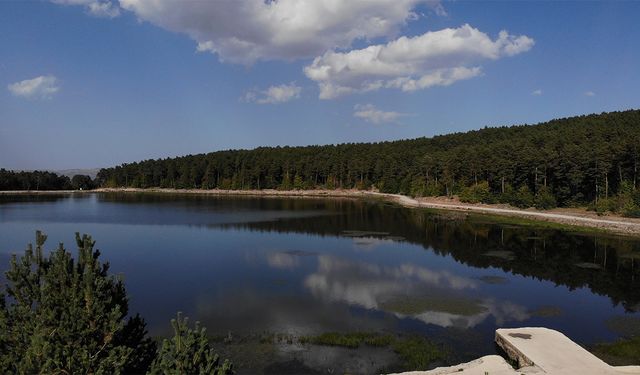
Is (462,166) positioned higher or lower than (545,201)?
higher

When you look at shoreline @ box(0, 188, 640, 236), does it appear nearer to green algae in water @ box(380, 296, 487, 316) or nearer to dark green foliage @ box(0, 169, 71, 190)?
dark green foliage @ box(0, 169, 71, 190)

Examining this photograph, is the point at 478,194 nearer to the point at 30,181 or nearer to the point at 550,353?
the point at 550,353

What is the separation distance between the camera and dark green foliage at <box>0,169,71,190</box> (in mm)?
159500

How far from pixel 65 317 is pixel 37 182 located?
18412 centimetres

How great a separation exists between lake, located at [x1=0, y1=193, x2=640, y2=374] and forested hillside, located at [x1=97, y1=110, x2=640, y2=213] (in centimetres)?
1972

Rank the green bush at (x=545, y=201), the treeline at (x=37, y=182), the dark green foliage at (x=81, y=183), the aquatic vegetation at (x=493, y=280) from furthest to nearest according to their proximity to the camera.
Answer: the dark green foliage at (x=81, y=183), the treeline at (x=37, y=182), the green bush at (x=545, y=201), the aquatic vegetation at (x=493, y=280)

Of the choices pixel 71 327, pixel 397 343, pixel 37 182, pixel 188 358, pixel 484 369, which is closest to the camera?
pixel 188 358

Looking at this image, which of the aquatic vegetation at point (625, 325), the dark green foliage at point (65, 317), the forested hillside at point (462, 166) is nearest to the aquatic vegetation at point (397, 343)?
the aquatic vegetation at point (625, 325)

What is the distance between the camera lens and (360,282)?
31.0 metres

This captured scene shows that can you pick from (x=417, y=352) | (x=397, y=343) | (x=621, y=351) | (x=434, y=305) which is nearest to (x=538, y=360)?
(x=417, y=352)

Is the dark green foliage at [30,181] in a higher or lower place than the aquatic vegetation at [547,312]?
higher

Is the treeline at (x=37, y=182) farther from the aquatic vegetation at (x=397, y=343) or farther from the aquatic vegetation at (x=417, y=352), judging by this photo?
the aquatic vegetation at (x=417, y=352)

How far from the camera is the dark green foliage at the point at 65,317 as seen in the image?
9.56 meters

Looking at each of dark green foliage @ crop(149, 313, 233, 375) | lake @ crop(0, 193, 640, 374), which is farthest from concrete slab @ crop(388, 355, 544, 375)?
dark green foliage @ crop(149, 313, 233, 375)
